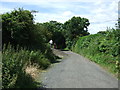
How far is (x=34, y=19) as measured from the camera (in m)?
19.5

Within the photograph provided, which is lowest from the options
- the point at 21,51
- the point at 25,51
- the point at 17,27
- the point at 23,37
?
→ the point at 25,51

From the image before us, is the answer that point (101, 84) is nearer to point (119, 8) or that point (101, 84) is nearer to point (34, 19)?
point (119, 8)

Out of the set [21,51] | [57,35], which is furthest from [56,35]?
[21,51]

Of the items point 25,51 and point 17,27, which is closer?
point 25,51

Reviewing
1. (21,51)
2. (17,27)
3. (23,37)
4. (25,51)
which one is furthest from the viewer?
(23,37)

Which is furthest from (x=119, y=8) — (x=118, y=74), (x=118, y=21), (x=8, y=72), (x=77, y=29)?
(x=77, y=29)

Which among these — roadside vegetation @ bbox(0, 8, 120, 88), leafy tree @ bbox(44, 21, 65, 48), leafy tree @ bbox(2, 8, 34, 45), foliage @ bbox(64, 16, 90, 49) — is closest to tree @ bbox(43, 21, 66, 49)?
leafy tree @ bbox(44, 21, 65, 48)

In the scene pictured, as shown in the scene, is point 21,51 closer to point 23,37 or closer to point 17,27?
point 17,27

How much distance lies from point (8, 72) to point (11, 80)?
38cm

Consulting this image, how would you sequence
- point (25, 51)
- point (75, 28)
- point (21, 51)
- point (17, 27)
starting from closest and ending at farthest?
point (21, 51) < point (25, 51) < point (17, 27) < point (75, 28)

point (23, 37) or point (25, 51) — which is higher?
point (23, 37)

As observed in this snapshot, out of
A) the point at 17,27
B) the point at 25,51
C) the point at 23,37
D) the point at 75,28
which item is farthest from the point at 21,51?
the point at 75,28

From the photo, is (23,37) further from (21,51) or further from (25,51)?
(21,51)

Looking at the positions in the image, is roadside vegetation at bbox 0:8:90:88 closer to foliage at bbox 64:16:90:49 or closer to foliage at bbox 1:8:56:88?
foliage at bbox 1:8:56:88
